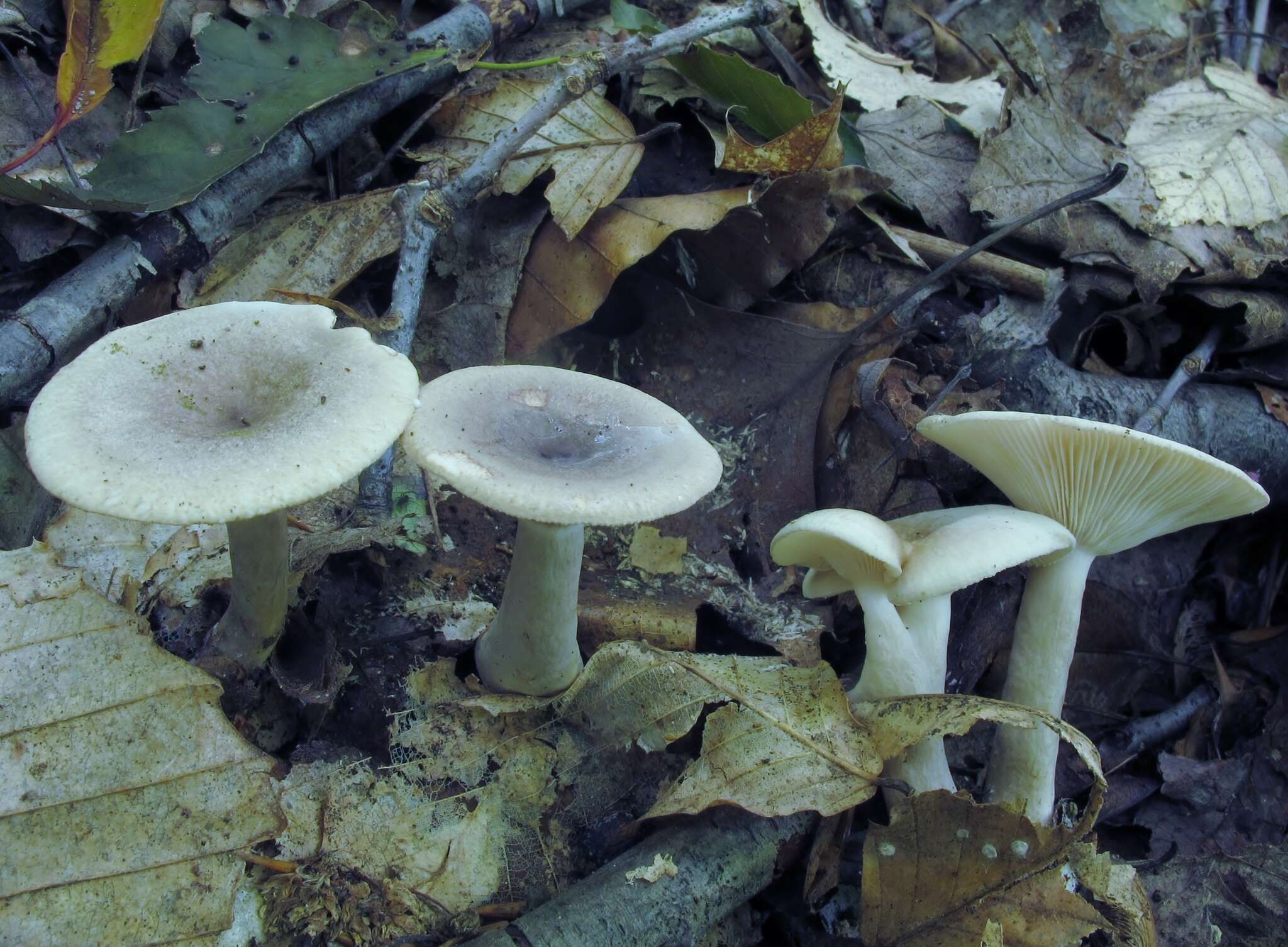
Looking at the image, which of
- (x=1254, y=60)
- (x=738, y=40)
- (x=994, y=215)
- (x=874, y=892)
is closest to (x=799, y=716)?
(x=874, y=892)

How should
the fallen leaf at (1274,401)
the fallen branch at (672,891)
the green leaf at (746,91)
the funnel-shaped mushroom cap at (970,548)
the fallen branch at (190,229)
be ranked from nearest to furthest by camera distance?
the fallen branch at (672,891), the funnel-shaped mushroom cap at (970,548), the fallen branch at (190,229), the green leaf at (746,91), the fallen leaf at (1274,401)

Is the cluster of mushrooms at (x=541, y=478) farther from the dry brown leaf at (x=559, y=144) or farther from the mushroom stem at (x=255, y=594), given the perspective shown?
the dry brown leaf at (x=559, y=144)

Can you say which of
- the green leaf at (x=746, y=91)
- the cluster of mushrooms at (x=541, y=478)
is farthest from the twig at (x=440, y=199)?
the cluster of mushrooms at (x=541, y=478)

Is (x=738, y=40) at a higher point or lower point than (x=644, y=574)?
higher

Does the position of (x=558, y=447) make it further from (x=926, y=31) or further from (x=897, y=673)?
(x=926, y=31)

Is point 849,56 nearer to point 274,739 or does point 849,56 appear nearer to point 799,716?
point 799,716

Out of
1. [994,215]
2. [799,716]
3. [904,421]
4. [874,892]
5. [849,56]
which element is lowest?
[874,892]
